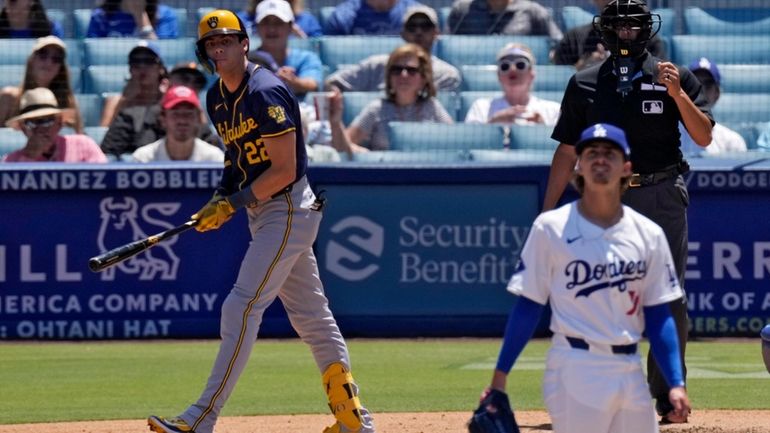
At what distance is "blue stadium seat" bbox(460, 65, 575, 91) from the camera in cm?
1164

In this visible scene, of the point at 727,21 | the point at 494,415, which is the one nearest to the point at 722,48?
the point at 727,21

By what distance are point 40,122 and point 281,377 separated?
3018 millimetres

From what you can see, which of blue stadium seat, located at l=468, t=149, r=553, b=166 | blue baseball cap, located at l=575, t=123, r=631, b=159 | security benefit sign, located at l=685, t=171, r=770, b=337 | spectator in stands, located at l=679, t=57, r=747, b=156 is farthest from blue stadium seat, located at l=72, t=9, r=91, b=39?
blue baseball cap, located at l=575, t=123, r=631, b=159

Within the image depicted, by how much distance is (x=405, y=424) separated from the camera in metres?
6.92

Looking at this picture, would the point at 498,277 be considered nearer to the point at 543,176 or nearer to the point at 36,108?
the point at 543,176

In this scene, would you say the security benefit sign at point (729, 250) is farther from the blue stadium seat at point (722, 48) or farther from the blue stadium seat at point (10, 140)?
the blue stadium seat at point (10, 140)

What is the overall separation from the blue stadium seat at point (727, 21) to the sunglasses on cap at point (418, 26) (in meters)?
2.39

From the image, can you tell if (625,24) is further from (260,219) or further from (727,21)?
(727,21)

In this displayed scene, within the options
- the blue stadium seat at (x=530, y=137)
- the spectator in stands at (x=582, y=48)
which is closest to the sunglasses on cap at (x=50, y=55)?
the blue stadium seat at (x=530, y=137)

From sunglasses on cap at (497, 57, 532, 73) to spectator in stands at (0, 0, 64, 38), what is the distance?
3.83 meters

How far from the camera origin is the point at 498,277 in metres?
10.2

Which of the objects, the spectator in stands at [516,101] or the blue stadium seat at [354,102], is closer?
the spectator in stands at [516,101]

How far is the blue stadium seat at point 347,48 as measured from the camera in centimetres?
1220

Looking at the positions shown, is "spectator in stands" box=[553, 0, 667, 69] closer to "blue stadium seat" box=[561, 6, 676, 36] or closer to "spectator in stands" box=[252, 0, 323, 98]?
"blue stadium seat" box=[561, 6, 676, 36]
